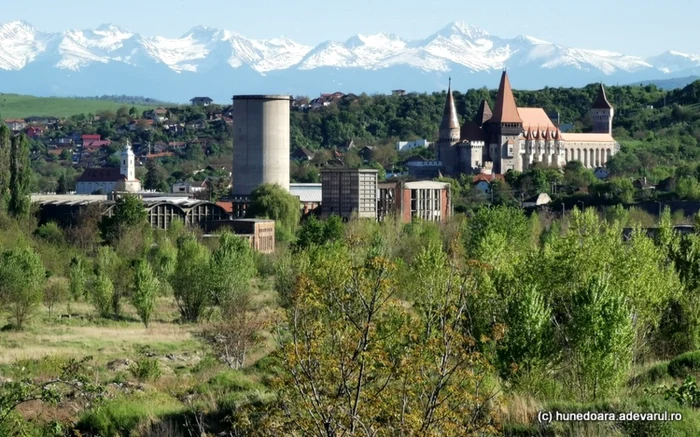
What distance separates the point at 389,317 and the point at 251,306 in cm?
2686

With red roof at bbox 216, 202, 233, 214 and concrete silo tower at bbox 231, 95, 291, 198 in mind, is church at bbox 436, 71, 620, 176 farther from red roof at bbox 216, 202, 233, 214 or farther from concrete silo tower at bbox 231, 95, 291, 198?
red roof at bbox 216, 202, 233, 214

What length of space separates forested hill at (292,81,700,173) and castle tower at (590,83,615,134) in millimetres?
3455

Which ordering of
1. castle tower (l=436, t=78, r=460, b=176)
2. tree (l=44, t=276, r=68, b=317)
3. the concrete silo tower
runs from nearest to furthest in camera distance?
tree (l=44, t=276, r=68, b=317) < the concrete silo tower < castle tower (l=436, t=78, r=460, b=176)

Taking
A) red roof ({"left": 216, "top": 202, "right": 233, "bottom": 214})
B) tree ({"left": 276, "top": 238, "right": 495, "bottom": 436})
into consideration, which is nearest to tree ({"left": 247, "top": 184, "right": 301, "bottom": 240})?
red roof ({"left": 216, "top": 202, "right": 233, "bottom": 214})

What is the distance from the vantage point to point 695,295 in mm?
31188

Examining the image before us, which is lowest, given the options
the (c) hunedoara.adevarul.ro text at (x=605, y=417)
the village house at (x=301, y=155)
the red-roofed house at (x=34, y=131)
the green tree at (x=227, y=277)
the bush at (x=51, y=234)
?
the bush at (x=51, y=234)

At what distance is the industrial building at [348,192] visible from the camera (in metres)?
88.4

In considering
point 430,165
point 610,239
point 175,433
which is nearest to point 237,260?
point 610,239

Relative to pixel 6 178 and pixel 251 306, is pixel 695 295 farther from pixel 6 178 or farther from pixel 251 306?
pixel 6 178

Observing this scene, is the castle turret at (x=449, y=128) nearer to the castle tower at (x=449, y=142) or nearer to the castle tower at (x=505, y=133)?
the castle tower at (x=449, y=142)

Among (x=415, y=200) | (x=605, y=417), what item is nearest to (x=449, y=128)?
(x=415, y=200)

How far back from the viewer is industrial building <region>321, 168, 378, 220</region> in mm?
88375

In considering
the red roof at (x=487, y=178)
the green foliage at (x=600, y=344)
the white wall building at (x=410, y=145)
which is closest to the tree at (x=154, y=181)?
the red roof at (x=487, y=178)

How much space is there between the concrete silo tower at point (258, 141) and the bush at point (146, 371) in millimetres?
60442
